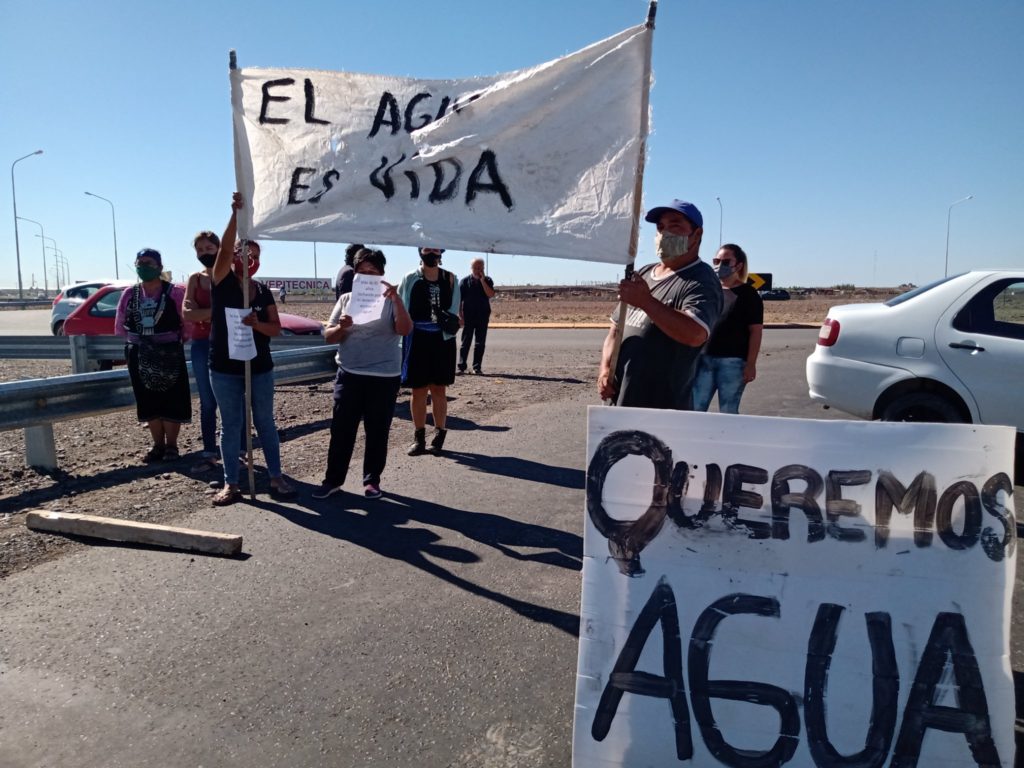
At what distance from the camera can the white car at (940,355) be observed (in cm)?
562

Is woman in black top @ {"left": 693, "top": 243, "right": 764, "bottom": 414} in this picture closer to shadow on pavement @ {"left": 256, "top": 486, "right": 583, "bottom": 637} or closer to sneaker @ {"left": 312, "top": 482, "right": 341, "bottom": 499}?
shadow on pavement @ {"left": 256, "top": 486, "right": 583, "bottom": 637}

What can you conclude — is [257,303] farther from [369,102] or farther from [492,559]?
[492,559]

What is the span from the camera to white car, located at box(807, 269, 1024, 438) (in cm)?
562

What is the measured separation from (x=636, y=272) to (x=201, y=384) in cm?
457

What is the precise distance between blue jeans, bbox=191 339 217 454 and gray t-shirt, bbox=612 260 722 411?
4262 mm

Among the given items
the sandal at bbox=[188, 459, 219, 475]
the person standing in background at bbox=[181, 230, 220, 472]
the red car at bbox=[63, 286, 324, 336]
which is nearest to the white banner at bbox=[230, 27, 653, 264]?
the person standing in background at bbox=[181, 230, 220, 472]

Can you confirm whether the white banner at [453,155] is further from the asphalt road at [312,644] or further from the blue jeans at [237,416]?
the asphalt road at [312,644]

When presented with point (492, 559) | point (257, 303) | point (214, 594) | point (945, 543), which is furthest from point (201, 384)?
point (945, 543)

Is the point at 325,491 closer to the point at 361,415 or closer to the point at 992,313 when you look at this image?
the point at 361,415

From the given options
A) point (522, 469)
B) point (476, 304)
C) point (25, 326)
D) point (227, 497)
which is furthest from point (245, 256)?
point (25, 326)

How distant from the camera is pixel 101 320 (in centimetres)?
1322

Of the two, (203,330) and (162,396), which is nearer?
(203,330)

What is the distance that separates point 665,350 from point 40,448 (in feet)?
17.8

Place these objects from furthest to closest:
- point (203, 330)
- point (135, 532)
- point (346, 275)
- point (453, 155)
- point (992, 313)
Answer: point (346, 275) → point (203, 330) → point (992, 313) → point (135, 532) → point (453, 155)
